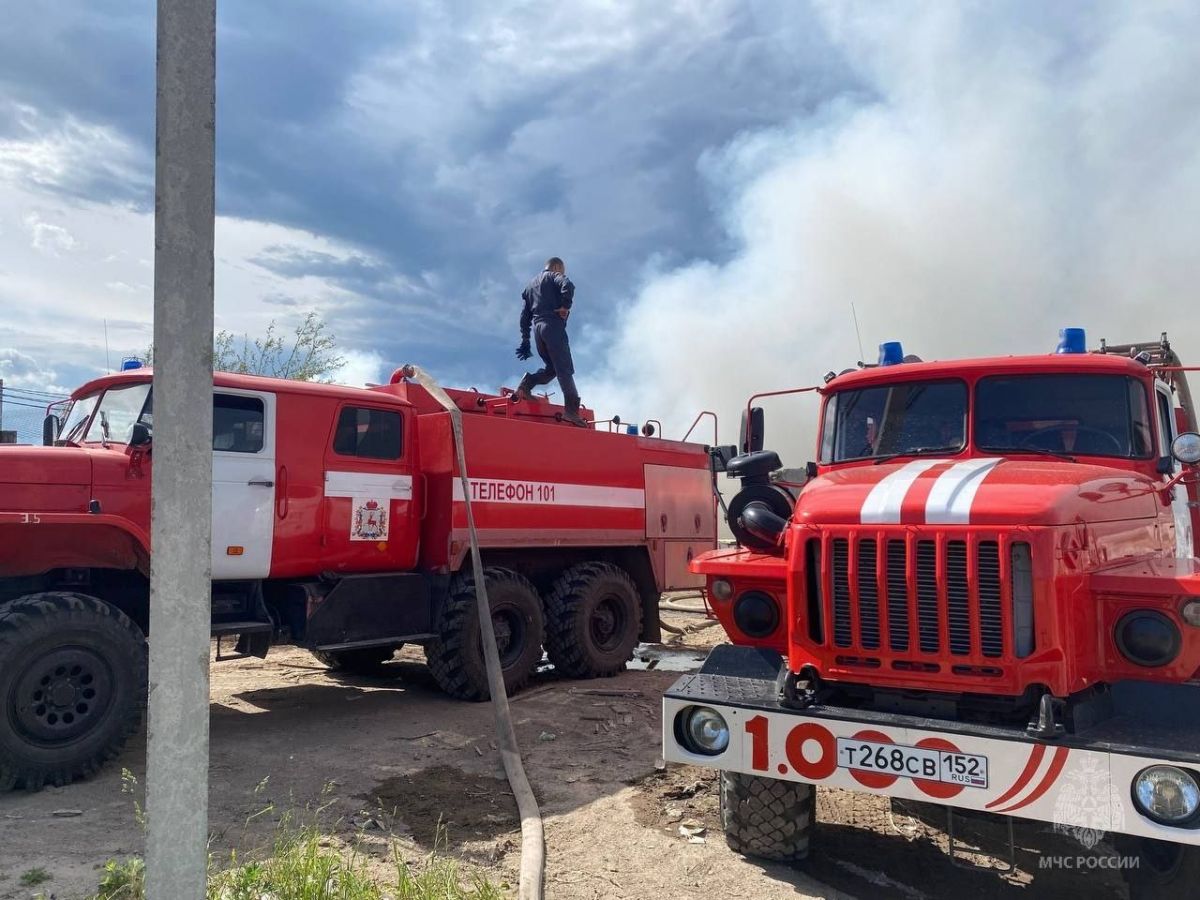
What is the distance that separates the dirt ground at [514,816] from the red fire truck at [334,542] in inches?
23.8

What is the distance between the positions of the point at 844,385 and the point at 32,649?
199 inches

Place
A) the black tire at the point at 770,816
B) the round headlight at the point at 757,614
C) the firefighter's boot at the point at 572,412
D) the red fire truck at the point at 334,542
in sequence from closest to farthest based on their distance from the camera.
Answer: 1. the black tire at the point at 770,816
2. the round headlight at the point at 757,614
3. the red fire truck at the point at 334,542
4. the firefighter's boot at the point at 572,412

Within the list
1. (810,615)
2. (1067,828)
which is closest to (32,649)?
(810,615)

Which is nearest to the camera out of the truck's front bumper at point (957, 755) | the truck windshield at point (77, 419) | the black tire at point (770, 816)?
the truck's front bumper at point (957, 755)

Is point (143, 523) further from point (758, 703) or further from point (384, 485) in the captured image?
point (758, 703)

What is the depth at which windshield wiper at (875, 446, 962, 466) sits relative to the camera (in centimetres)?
478

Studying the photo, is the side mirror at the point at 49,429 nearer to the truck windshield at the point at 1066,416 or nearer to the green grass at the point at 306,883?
the green grass at the point at 306,883

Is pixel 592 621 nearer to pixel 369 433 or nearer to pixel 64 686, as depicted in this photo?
pixel 369 433

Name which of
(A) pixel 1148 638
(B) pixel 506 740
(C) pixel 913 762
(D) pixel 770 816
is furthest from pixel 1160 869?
(B) pixel 506 740

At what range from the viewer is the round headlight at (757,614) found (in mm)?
4543

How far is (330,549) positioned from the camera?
699 cm

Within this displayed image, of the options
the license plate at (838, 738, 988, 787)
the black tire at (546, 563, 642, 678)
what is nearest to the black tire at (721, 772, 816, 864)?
the license plate at (838, 738, 988, 787)

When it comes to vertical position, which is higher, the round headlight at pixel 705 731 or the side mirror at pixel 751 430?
the side mirror at pixel 751 430

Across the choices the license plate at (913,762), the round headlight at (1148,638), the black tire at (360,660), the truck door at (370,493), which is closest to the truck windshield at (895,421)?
the round headlight at (1148,638)
